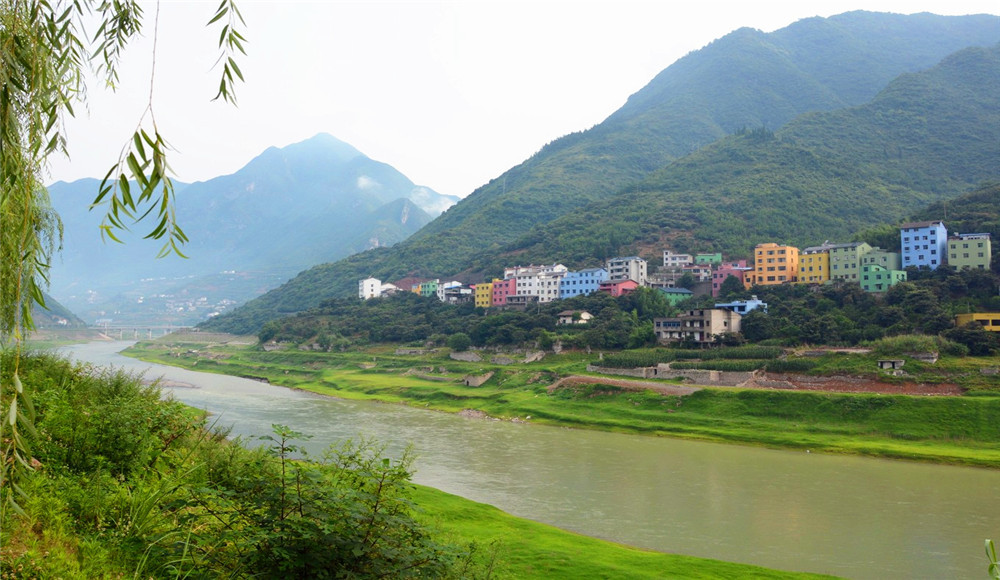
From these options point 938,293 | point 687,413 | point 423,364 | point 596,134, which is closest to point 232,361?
point 423,364

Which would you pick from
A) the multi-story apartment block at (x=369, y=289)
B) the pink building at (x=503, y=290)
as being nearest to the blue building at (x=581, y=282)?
the pink building at (x=503, y=290)

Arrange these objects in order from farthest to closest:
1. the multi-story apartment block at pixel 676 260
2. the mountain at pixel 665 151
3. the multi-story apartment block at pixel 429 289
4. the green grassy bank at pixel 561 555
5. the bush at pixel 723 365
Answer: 1. the mountain at pixel 665 151
2. the multi-story apartment block at pixel 429 289
3. the multi-story apartment block at pixel 676 260
4. the bush at pixel 723 365
5. the green grassy bank at pixel 561 555

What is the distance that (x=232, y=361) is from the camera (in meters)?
65.4

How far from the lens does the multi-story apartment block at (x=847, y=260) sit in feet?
161

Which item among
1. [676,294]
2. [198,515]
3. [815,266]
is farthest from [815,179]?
[198,515]

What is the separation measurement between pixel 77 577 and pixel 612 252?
240 feet

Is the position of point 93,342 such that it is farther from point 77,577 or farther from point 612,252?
point 77,577

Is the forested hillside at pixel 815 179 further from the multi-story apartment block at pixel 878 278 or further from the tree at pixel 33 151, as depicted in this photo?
the tree at pixel 33 151

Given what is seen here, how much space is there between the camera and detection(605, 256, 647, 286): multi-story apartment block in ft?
205

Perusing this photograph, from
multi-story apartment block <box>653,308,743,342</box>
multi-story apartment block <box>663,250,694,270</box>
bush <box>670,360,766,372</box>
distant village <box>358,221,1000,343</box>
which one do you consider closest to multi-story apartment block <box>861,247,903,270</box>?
distant village <box>358,221,1000,343</box>

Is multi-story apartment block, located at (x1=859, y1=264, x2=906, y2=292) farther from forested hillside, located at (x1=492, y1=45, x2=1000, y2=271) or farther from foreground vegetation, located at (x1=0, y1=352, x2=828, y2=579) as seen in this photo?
foreground vegetation, located at (x1=0, y1=352, x2=828, y2=579)

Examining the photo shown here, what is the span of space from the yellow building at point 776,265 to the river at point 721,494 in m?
29.4

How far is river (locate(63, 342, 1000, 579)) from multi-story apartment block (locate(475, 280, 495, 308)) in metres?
34.9

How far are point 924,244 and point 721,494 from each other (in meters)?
39.3
